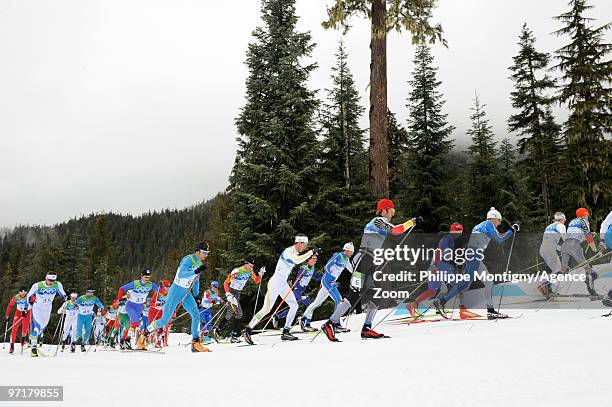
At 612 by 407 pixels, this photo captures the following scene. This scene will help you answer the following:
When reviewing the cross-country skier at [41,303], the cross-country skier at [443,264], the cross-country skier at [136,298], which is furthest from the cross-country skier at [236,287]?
the cross-country skier at [41,303]

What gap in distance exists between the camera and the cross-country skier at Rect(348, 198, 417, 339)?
767 cm

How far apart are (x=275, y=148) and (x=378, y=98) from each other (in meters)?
4.95

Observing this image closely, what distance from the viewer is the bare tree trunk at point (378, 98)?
1366 cm

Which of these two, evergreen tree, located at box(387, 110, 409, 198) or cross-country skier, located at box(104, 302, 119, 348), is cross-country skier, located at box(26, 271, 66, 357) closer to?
cross-country skier, located at box(104, 302, 119, 348)

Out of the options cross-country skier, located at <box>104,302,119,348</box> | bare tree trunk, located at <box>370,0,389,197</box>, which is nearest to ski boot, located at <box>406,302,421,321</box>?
bare tree trunk, located at <box>370,0,389,197</box>

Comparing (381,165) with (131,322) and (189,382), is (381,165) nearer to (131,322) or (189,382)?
(131,322)

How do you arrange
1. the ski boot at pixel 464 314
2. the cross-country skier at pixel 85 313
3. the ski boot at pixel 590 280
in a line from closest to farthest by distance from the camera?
the ski boot at pixel 590 280 → the ski boot at pixel 464 314 → the cross-country skier at pixel 85 313

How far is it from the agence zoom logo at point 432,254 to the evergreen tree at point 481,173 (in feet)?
61.9

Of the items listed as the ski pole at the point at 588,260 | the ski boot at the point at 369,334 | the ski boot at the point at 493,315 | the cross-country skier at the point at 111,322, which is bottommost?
the cross-country skier at the point at 111,322

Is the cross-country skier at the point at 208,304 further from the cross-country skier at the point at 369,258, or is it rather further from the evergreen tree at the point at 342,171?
the cross-country skier at the point at 369,258

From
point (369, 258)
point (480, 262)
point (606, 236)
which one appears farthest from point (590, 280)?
point (369, 258)

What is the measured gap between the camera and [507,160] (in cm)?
2762

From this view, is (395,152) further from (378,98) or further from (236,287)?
(236,287)

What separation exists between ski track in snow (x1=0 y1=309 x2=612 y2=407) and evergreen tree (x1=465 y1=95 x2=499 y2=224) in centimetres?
2080
